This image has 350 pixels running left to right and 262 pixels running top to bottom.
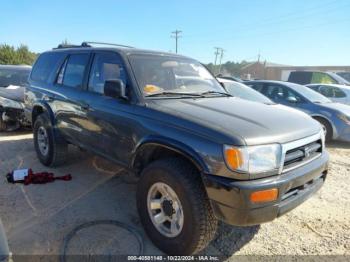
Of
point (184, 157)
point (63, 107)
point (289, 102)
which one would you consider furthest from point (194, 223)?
point (289, 102)

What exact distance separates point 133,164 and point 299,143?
1.63m

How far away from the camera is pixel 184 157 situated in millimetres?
2795

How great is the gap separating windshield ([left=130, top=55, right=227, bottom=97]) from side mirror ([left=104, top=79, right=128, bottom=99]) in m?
0.22

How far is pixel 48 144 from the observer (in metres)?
4.93

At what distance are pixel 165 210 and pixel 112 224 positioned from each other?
2.63ft

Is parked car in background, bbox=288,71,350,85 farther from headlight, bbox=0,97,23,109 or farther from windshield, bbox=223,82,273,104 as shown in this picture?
headlight, bbox=0,97,23,109

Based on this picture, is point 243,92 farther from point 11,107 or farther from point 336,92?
point 336,92

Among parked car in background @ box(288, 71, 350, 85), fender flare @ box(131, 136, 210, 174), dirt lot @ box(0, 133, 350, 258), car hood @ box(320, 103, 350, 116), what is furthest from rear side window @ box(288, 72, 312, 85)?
fender flare @ box(131, 136, 210, 174)

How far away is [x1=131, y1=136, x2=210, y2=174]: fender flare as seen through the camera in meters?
2.52

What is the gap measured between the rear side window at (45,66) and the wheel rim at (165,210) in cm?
298

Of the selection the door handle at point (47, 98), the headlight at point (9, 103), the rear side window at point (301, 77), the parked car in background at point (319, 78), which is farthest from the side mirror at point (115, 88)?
the rear side window at point (301, 77)

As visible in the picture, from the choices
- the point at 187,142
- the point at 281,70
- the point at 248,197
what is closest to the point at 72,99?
the point at 187,142

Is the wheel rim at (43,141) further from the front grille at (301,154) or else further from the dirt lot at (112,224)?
the front grille at (301,154)

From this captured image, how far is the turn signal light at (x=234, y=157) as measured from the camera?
A: 2.37m
